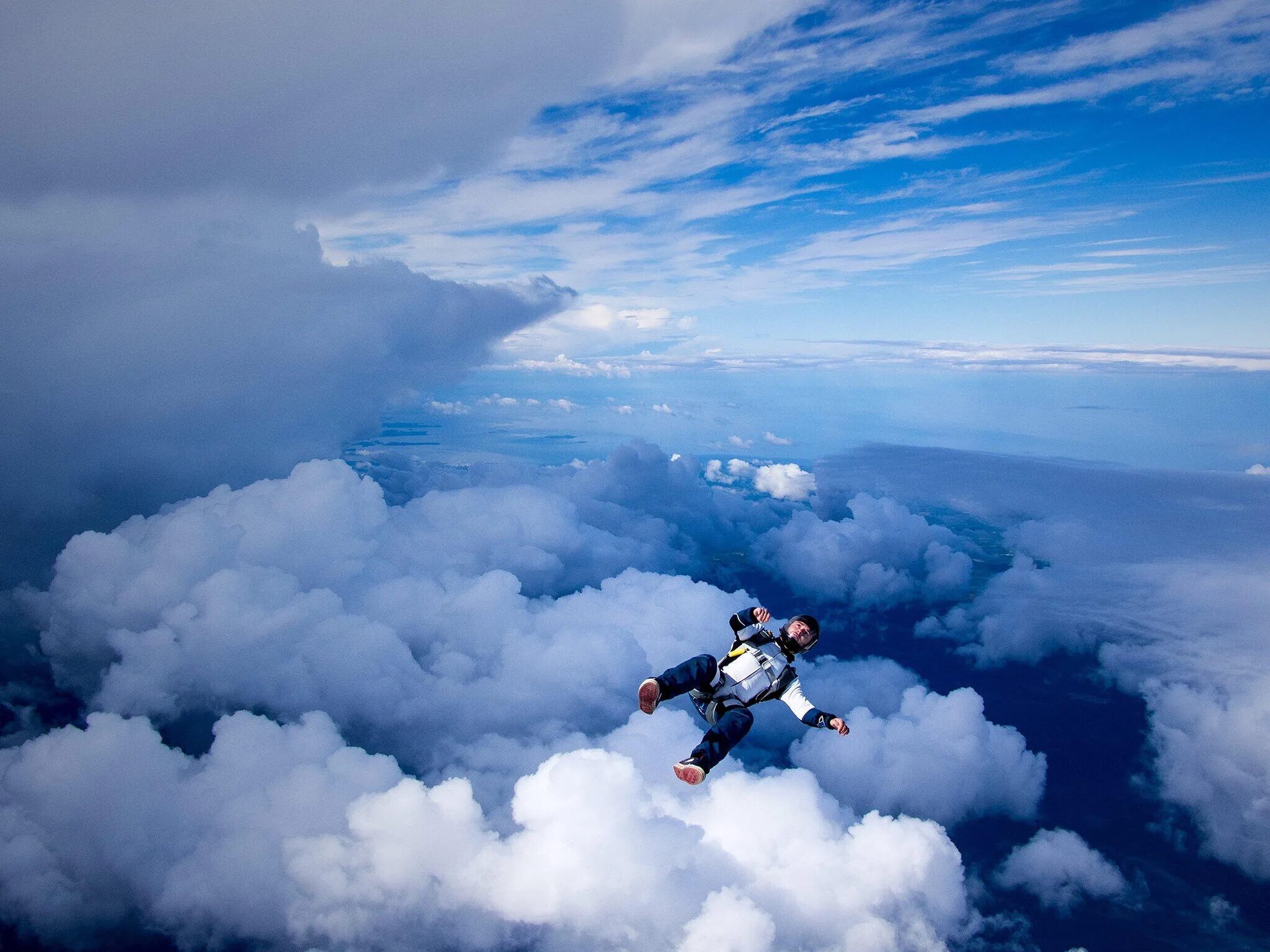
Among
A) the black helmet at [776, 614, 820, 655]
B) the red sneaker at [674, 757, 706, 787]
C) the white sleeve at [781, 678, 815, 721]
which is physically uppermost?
the black helmet at [776, 614, 820, 655]

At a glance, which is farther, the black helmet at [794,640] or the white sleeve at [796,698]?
the white sleeve at [796,698]

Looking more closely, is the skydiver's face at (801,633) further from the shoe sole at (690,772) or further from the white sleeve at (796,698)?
the shoe sole at (690,772)

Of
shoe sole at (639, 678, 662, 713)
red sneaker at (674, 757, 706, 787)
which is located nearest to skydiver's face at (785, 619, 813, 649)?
shoe sole at (639, 678, 662, 713)

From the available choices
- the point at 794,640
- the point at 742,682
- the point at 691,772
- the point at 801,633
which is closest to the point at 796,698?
the point at 742,682

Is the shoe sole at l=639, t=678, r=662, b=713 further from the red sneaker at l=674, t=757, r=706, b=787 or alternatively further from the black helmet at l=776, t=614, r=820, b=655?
the black helmet at l=776, t=614, r=820, b=655

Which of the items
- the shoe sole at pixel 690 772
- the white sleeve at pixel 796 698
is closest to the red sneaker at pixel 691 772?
the shoe sole at pixel 690 772

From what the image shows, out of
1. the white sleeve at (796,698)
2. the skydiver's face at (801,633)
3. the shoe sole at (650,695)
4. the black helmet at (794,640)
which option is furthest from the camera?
the white sleeve at (796,698)

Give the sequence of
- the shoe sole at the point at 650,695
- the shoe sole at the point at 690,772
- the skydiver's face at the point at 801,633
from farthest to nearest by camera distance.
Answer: the skydiver's face at the point at 801,633, the shoe sole at the point at 650,695, the shoe sole at the point at 690,772
